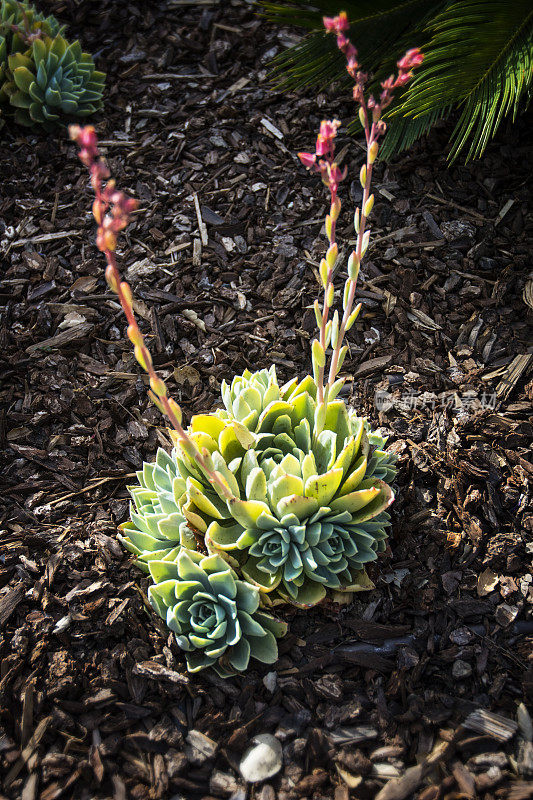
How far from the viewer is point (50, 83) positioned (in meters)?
3.51

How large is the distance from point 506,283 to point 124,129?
224 centimetres

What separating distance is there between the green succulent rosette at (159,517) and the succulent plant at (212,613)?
0.31 ft

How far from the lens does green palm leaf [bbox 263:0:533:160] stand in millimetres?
2619

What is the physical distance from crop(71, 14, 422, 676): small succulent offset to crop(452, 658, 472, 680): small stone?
357mm

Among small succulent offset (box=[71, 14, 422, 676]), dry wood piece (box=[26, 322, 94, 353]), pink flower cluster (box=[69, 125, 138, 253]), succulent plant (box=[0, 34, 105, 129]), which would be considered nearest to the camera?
pink flower cluster (box=[69, 125, 138, 253])

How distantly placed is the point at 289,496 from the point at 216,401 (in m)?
0.98

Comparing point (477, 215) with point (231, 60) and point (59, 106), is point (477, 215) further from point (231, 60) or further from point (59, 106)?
point (59, 106)

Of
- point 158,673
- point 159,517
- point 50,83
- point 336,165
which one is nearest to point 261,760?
point 158,673

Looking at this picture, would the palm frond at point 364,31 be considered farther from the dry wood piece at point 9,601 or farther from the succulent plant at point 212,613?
the dry wood piece at point 9,601

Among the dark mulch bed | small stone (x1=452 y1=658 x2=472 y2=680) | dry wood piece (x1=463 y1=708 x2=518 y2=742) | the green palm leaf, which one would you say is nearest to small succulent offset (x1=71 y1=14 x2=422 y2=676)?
the dark mulch bed

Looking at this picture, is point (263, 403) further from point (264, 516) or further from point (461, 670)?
point (461, 670)

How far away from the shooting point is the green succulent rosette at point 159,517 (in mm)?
2027

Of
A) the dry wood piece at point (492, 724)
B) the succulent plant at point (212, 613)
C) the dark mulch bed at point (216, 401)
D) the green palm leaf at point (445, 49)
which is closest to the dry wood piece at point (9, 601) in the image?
the dark mulch bed at point (216, 401)

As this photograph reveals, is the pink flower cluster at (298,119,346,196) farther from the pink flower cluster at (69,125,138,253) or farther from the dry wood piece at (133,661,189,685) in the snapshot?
the dry wood piece at (133,661,189,685)
